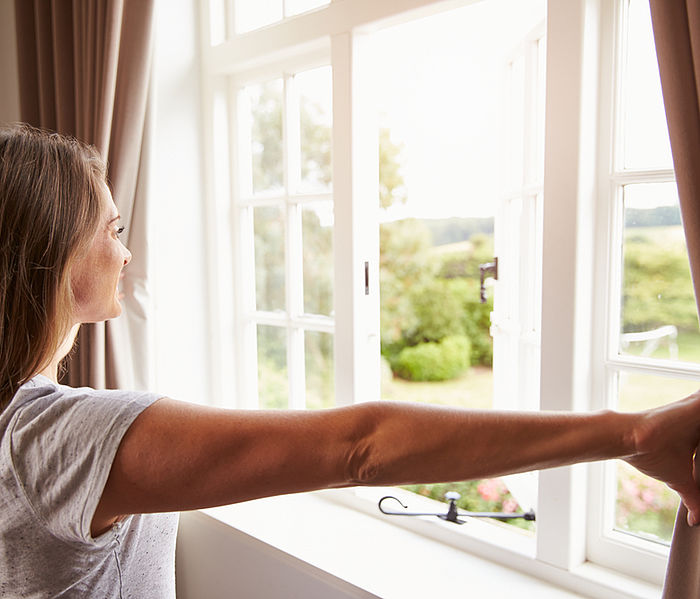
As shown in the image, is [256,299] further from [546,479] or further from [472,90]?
[472,90]

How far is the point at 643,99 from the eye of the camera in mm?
1311

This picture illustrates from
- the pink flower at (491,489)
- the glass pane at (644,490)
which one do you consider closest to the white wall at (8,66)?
the glass pane at (644,490)

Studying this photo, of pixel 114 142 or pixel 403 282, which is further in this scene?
pixel 403 282

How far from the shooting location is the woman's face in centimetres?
97

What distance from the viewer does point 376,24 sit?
166cm

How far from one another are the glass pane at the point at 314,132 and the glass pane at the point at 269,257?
0.18 meters

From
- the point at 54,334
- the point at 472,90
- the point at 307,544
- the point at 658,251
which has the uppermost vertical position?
the point at 472,90

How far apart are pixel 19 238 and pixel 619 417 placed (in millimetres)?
879

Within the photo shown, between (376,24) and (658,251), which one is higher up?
(376,24)

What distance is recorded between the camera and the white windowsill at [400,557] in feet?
4.66

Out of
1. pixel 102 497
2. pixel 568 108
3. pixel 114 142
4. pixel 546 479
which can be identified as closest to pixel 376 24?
pixel 568 108

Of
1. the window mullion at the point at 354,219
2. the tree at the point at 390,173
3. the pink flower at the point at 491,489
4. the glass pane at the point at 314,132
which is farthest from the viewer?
the tree at the point at 390,173

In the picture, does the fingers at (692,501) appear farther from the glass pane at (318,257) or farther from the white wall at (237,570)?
the glass pane at (318,257)

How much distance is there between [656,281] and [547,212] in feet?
0.95
